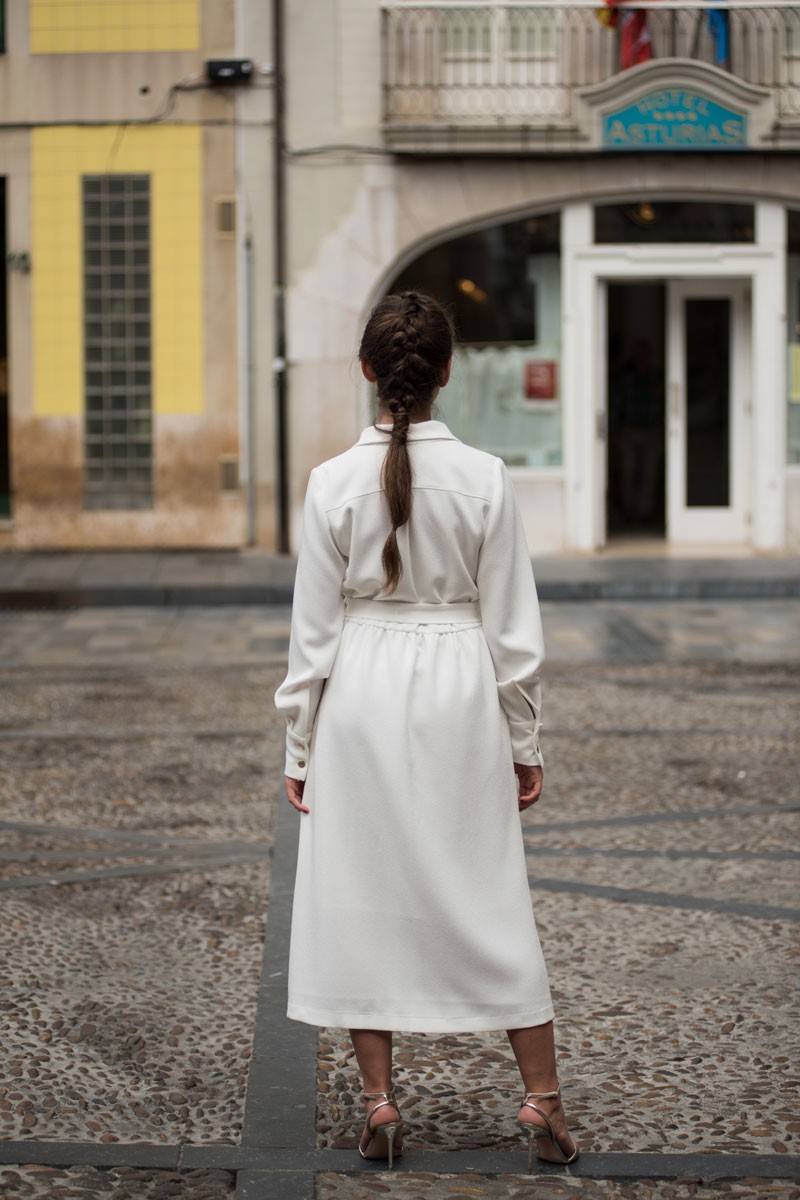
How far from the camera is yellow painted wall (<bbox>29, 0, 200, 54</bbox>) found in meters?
17.8

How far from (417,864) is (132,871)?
264 centimetres

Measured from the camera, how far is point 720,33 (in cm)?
1759


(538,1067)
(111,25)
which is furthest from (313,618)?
(111,25)

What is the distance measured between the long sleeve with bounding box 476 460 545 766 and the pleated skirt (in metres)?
0.06

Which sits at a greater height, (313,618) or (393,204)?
(393,204)

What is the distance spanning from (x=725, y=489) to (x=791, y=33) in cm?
477

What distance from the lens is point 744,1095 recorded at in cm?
382

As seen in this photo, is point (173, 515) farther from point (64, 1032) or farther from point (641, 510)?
point (64, 1032)

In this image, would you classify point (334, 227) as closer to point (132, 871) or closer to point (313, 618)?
point (132, 871)

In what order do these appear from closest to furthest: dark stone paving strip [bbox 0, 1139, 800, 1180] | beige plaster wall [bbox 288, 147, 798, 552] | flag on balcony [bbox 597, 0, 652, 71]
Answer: dark stone paving strip [bbox 0, 1139, 800, 1180] → flag on balcony [bbox 597, 0, 652, 71] → beige plaster wall [bbox 288, 147, 798, 552]

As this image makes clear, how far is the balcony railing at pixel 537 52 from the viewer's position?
17.5m

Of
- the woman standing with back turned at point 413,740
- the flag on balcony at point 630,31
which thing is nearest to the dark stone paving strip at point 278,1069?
the woman standing with back turned at point 413,740

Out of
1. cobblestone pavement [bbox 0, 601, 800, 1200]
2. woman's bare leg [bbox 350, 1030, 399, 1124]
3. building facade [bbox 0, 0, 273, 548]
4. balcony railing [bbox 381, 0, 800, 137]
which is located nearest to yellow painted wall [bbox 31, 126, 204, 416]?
building facade [bbox 0, 0, 273, 548]

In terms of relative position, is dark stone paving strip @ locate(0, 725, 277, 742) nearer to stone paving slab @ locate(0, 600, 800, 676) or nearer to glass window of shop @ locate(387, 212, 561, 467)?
stone paving slab @ locate(0, 600, 800, 676)
